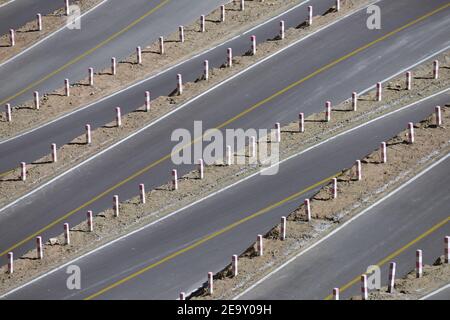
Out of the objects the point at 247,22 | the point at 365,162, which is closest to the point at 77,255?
the point at 365,162

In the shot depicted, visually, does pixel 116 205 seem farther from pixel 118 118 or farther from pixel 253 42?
pixel 253 42

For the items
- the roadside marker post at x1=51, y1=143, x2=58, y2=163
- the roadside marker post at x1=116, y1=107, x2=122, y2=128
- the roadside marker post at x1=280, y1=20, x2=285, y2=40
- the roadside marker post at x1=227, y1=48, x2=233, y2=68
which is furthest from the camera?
the roadside marker post at x1=280, y1=20, x2=285, y2=40

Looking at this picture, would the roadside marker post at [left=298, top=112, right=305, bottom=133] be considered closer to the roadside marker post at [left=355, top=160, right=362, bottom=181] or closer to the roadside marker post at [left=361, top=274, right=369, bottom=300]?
the roadside marker post at [left=355, top=160, right=362, bottom=181]

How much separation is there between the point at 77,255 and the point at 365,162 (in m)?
12.5

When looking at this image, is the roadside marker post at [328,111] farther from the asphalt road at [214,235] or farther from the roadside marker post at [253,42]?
the roadside marker post at [253,42]

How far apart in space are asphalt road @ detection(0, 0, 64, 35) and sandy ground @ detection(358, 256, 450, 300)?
106ft

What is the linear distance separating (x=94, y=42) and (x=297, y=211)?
69.5 feet

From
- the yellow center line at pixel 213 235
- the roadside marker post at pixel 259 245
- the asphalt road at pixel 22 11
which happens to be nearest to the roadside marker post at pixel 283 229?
the roadside marker post at pixel 259 245

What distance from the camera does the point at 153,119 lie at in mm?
57312

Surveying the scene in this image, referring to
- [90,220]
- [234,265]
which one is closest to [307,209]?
[234,265]

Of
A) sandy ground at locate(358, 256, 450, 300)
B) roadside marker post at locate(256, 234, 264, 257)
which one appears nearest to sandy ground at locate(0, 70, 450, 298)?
roadside marker post at locate(256, 234, 264, 257)

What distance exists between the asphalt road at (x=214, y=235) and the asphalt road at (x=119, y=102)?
918 centimetres

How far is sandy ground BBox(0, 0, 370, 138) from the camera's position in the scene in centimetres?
5922
